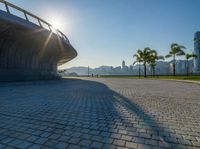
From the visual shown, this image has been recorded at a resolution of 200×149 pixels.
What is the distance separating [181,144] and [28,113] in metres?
5.00

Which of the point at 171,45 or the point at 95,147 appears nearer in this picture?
the point at 95,147

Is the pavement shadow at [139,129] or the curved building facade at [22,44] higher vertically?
the curved building facade at [22,44]

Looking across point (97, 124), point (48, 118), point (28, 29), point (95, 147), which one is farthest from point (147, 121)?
point (28, 29)

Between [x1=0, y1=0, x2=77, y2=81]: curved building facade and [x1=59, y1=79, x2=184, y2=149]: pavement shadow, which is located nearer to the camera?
[x1=59, y1=79, x2=184, y2=149]: pavement shadow

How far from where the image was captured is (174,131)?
13.8 feet

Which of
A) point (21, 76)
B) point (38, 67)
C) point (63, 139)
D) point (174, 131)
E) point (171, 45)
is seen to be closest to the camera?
point (63, 139)

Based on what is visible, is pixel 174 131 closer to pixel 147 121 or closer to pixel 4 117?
pixel 147 121

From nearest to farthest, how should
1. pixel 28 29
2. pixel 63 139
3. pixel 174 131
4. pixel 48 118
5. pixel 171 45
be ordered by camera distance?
1. pixel 63 139
2. pixel 174 131
3. pixel 48 118
4. pixel 28 29
5. pixel 171 45

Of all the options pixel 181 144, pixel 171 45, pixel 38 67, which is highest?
pixel 171 45

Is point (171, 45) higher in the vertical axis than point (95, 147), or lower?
higher

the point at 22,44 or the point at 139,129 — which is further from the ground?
the point at 22,44

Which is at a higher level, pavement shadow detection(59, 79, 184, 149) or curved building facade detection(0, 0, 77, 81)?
curved building facade detection(0, 0, 77, 81)

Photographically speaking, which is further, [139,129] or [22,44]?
[22,44]

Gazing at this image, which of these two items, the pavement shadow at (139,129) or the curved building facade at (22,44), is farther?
the curved building facade at (22,44)
